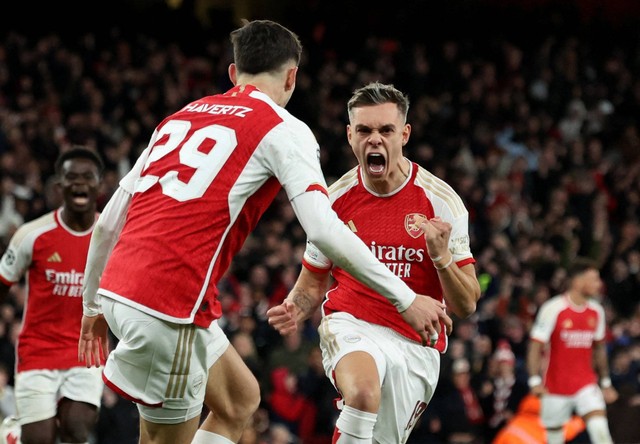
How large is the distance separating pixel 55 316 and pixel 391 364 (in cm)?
263

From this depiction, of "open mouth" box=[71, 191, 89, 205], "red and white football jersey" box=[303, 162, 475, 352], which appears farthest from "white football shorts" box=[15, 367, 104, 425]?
"red and white football jersey" box=[303, 162, 475, 352]

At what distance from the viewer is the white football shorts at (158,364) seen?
4.64 m

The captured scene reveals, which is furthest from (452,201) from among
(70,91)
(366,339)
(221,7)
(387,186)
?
(221,7)

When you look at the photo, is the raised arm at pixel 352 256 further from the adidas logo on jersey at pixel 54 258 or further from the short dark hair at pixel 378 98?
the adidas logo on jersey at pixel 54 258

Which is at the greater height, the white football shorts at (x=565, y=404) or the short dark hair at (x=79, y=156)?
the short dark hair at (x=79, y=156)

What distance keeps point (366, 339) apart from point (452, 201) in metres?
0.89

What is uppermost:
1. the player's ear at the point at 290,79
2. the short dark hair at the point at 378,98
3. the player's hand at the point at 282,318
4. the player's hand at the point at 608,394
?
the short dark hair at the point at 378,98

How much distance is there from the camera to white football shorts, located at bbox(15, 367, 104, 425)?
723 cm

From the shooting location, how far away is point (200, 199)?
460cm

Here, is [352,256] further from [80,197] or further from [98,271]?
[80,197]

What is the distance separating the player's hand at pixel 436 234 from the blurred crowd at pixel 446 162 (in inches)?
214

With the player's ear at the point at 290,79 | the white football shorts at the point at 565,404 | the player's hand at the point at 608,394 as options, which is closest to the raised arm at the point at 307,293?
the player's ear at the point at 290,79

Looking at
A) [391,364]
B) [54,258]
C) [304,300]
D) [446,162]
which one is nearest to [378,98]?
[304,300]

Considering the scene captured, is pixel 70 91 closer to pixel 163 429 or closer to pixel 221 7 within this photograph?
pixel 221 7
